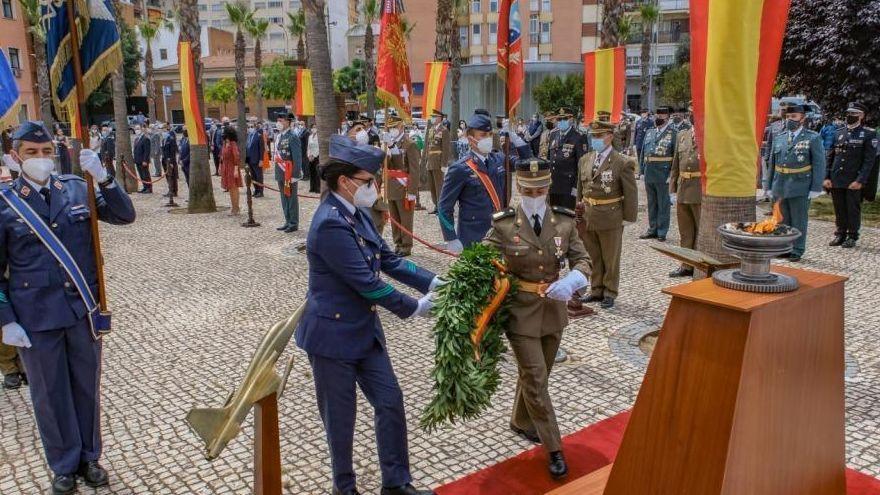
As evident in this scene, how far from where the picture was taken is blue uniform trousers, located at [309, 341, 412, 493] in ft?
11.7

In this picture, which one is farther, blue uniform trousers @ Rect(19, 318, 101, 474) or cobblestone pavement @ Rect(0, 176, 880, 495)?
cobblestone pavement @ Rect(0, 176, 880, 495)

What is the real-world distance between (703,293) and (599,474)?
1.37 m

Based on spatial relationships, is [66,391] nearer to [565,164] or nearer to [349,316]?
[349,316]

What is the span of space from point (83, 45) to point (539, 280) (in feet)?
10.6

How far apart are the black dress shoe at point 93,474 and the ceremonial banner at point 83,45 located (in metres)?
2.26

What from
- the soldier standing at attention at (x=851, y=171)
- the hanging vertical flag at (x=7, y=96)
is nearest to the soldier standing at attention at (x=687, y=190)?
the soldier standing at attention at (x=851, y=171)

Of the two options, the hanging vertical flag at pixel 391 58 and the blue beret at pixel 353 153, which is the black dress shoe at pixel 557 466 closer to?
the blue beret at pixel 353 153

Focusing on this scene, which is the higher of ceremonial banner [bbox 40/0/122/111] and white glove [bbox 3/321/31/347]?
ceremonial banner [bbox 40/0/122/111]

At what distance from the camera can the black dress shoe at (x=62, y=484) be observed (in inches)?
157

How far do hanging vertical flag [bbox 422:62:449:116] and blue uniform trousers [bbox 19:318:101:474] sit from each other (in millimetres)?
11552

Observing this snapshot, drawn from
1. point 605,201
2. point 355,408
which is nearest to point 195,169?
point 605,201

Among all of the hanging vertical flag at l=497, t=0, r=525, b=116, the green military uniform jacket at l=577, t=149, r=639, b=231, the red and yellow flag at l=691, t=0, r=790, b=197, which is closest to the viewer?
the red and yellow flag at l=691, t=0, r=790, b=197

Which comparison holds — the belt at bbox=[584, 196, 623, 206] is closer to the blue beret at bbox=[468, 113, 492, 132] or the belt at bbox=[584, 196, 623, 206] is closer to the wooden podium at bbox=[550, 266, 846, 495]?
the blue beret at bbox=[468, 113, 492, 132]

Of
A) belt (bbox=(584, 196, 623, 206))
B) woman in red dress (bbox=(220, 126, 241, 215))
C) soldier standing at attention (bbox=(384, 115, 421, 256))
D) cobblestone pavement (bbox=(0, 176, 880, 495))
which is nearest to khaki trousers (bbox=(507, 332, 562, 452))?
cobblestone pavement (bbox=(0, 176, 880, 495))
